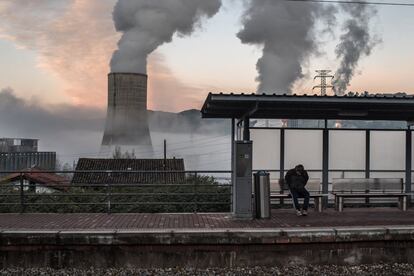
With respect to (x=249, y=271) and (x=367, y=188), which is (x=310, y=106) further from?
(x=249, y=271)

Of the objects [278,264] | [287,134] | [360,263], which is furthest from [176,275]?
[287,134]

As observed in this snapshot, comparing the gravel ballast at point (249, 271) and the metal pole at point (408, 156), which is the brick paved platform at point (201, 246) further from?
the metal pole at point (408, 156)

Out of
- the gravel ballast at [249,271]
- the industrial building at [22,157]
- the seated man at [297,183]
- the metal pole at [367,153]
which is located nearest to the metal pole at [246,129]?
the seated man at [297,183]

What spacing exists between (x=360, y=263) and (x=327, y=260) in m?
0.63

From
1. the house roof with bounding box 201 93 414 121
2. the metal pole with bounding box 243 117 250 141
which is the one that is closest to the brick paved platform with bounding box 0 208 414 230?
the metal pole with bounding box 243 117 250 141

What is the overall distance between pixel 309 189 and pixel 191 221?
4.19 metres

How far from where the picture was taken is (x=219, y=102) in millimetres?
10469

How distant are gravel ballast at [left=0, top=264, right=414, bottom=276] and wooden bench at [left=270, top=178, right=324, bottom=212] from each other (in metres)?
3.32

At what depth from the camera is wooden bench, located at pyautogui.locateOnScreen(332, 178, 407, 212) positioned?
12.5m

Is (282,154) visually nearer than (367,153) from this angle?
Yes

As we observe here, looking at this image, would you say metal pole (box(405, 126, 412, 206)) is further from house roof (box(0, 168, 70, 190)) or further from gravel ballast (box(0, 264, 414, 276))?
house roof (box(0, 168, 70, 190))

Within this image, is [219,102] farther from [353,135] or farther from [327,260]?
[353,135]

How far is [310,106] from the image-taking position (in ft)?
37.3

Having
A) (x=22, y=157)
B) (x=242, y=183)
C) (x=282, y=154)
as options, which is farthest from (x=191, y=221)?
(x=22, y=157)
